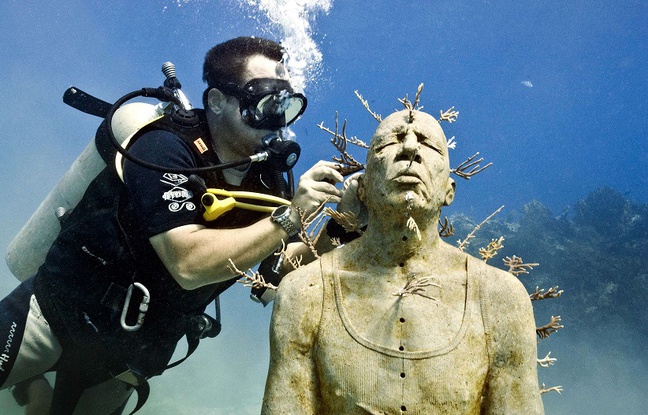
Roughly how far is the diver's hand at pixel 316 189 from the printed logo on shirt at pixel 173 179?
3.13 feet

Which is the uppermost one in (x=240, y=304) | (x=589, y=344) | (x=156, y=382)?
(x=240, y=304)

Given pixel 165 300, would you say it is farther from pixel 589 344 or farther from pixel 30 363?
pixel 589 344

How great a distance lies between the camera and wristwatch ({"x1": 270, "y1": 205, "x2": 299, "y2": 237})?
2.88m

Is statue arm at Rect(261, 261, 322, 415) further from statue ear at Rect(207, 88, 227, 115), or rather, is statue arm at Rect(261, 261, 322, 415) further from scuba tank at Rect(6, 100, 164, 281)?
scuba tank at Rect(6, 100, 164, 281)

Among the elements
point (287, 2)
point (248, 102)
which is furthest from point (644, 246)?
point (248, 102)

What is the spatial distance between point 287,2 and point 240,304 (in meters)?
30.4

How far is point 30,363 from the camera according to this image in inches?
164

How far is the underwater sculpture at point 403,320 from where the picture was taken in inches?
80.5

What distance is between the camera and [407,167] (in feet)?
7.33

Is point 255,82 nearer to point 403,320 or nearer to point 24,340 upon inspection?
point 403,320

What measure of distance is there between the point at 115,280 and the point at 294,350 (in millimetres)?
2273

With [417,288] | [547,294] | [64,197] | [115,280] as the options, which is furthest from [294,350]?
[64,197]

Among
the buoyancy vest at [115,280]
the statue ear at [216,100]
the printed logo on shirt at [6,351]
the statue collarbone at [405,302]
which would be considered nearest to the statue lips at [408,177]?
the statue collarbone at [405,302]

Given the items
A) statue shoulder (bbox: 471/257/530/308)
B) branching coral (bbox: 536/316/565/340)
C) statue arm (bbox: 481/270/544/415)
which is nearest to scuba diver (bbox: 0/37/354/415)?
statue shoulder (bbox: 471/257/530/308)
